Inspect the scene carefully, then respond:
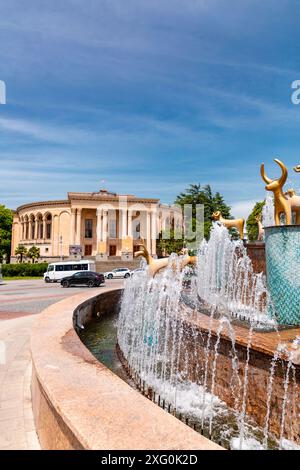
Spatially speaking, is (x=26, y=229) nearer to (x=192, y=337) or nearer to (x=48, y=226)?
(x=48, y=226)

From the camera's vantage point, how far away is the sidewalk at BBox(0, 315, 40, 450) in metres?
3.20

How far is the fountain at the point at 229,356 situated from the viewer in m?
3.90

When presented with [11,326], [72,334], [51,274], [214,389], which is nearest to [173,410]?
[214,389]

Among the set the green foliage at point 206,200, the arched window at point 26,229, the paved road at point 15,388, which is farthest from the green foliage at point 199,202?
the paved road at point 15,388

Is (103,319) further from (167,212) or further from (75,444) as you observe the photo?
(167,212)

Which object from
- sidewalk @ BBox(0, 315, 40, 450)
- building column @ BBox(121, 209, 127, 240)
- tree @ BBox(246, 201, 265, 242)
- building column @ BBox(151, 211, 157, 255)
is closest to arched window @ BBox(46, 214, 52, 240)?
building column @ BBox(121, 209, 127, 240)

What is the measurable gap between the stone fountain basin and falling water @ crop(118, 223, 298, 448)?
1.67 metres

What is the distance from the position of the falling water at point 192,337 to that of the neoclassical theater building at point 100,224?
47.8 meters

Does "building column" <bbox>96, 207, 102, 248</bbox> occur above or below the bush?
above

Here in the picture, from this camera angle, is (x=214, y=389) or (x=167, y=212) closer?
(x=214, y=389)

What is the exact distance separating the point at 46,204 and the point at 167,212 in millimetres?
22557

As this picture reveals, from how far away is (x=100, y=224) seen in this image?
6191 centimetres

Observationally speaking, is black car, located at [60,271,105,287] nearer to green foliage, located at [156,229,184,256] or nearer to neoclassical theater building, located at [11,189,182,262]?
green foliage, located at [156,229,184,256]

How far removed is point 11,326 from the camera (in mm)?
9688
